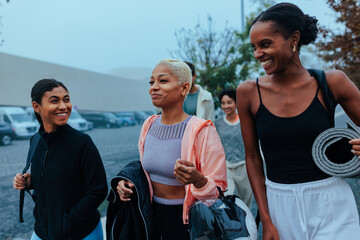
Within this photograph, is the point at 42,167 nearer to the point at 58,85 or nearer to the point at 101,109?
the point at 58,85

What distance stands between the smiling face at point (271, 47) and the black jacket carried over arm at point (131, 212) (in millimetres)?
962

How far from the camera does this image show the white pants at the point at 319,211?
1305 millimetres

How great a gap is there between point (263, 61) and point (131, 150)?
31.4 feet

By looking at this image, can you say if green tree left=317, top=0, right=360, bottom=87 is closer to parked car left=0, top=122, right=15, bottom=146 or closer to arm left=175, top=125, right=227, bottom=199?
arm left=175, top=125, right=227, bottom=199

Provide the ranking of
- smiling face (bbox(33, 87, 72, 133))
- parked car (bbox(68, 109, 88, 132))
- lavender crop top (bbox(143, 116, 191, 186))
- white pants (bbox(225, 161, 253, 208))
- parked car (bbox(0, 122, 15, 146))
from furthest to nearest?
parked car (bbox(68, 109, 88, 132)) < parked car (bbox(0, 122, 15, 146)) < white pants (bbox(225, 161, 253, 208)) < smiling face (bbox(33, 87, 72, 133)) < lavender crop top (bbox(143, 116, 191, 186))

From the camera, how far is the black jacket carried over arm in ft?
5.58

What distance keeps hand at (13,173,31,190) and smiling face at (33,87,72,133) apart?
348 millimetres

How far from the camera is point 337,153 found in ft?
4.33

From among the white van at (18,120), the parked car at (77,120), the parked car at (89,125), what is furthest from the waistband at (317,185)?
the parked car at (89,125)

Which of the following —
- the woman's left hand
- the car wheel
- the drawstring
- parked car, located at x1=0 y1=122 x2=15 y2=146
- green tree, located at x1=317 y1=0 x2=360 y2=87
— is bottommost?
the car wheel

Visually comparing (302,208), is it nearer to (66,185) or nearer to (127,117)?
(66,185)

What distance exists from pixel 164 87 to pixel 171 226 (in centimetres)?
84

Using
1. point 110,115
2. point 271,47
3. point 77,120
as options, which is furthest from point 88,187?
point 110,115

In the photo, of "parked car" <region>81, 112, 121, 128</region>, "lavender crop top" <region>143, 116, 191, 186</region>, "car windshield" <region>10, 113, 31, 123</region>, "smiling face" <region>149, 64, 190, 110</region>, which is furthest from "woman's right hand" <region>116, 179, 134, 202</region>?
"parked car" <region>81, 112, 121, 128</region>
